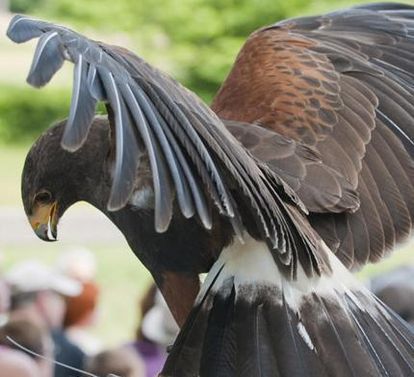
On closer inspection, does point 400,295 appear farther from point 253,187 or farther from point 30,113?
point 30,113

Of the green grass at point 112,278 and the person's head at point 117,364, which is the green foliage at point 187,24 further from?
the person's head at point 117,364

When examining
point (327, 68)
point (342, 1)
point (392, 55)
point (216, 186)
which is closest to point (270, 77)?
point (327, 68)

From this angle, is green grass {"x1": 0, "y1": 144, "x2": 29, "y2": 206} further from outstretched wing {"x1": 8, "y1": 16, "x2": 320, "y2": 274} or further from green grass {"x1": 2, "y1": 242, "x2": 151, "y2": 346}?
outstretched wing {"x1": 8, "y1": 16, "x2": 320, "y2": 274}

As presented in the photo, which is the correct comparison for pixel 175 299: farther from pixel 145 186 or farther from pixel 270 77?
pixel 270 77

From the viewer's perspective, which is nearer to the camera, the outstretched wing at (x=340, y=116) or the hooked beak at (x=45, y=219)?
the hooked beak at (x=45, y=219)

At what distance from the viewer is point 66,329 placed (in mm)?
6145

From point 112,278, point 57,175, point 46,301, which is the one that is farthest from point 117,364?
point 112,278

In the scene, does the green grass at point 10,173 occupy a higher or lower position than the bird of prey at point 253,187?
lower

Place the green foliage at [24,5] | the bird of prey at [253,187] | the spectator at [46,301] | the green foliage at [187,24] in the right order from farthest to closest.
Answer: the green foliage at [24,5], the green foliage at [187,24], the spectator at [46,301], the bird of prey at [253,187]

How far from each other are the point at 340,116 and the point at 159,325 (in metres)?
1.40

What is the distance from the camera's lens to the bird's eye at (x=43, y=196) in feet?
12.7

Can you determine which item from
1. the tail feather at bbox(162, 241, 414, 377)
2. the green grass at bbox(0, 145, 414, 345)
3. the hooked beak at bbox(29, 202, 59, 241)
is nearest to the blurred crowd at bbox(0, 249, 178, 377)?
the hooked beak at bbox(29, 202, 59, 241)

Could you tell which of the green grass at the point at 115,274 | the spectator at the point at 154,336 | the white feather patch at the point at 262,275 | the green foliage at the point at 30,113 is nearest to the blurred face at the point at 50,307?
the spectator at the point at 154,336

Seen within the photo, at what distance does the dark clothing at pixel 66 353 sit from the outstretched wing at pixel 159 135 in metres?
2.15
